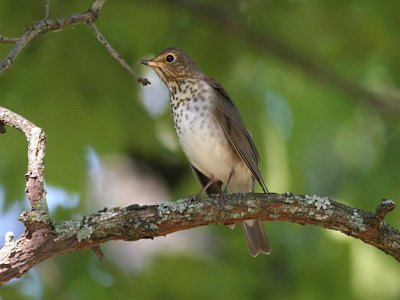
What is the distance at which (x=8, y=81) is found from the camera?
248 inches

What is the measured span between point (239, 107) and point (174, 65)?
3.18ft

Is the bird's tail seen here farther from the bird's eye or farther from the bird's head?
the bird's eye

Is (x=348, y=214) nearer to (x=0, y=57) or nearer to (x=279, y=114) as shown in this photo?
(x=0, y=57)

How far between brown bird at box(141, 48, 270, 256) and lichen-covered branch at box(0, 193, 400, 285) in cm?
138

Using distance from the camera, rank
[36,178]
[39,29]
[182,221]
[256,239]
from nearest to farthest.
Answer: [36,178] < [39,29] < [182,221] < [256,239]

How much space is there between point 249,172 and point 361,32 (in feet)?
5.63

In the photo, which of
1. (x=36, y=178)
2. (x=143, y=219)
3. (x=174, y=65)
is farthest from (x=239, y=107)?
(x=36, y=178)

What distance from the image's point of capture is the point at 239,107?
23.7 feet

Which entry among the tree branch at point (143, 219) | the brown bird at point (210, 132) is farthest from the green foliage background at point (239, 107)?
the tree branch at point (143, 219)

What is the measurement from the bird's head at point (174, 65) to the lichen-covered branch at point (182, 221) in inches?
82.0

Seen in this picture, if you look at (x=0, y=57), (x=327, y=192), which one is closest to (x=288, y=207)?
(x=0, y=57)

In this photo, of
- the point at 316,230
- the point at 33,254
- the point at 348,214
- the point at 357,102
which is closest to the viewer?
the point at 33,254

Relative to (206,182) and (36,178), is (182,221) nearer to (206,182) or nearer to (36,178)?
(36,178)

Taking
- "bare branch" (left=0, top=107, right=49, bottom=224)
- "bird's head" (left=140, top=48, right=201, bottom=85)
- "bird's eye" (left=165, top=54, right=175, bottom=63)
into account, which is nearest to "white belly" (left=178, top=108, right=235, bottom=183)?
"bird's head" (left=140, top=48, right=201, bottom=85)
